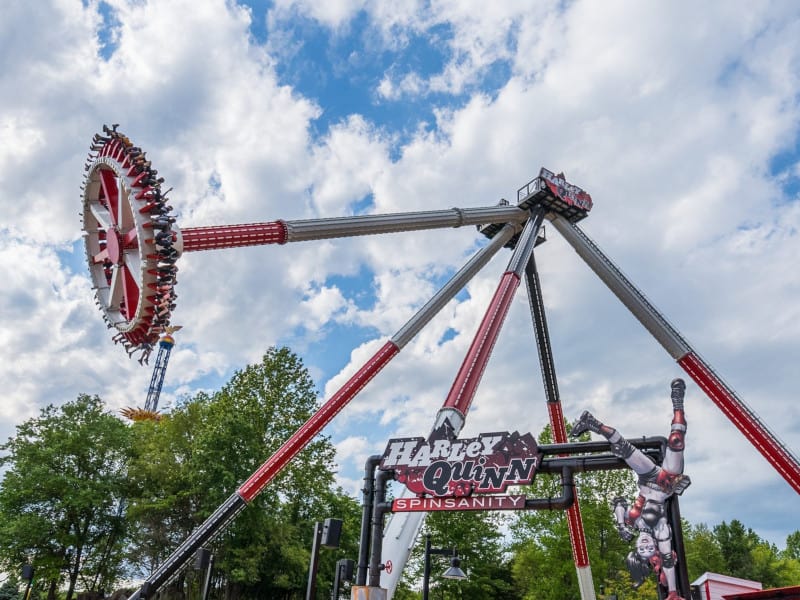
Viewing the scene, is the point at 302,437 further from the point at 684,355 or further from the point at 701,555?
the point at 701,555

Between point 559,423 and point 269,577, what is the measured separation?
21.2m

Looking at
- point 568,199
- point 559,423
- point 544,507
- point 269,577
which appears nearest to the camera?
point 544,507

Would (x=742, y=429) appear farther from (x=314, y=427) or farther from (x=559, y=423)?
(x=314, y=427)

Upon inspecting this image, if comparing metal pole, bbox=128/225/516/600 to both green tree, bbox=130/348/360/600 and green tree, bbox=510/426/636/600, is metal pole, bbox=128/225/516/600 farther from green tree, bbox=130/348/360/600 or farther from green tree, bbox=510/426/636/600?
green tree, bbox=510/426/636/600

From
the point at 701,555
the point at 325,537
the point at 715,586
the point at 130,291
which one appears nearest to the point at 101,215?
the point at 130,291

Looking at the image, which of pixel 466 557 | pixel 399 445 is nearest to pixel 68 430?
pixel 466 557

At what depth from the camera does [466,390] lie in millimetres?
24141

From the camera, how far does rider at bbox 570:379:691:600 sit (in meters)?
14.6

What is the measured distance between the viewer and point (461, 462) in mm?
16641

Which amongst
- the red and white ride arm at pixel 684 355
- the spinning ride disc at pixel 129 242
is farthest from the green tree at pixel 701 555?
the spinning ride disc at pixel 129 242

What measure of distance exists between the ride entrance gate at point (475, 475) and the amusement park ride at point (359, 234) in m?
1.17

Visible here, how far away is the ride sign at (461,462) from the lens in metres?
16.0

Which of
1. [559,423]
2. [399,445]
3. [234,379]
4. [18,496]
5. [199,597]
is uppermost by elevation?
[234,379]

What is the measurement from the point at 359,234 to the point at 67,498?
30938 millimetres
